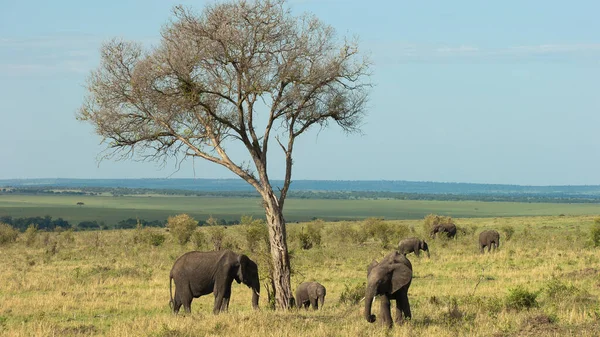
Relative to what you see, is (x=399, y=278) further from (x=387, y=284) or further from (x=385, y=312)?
(x=385, y=312)

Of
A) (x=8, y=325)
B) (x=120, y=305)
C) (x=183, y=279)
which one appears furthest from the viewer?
(x=120, y=305)

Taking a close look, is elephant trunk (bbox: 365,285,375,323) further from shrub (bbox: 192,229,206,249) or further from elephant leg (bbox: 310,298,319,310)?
shrub (bbox: 192,229,206,249)

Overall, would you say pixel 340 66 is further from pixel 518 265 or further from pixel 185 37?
pixel 518 265

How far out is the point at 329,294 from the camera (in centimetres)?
2636

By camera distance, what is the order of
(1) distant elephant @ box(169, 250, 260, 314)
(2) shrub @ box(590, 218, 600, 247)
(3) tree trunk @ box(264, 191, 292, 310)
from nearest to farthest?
(1) distant elephant @ box(169, 250, 260, 314), (3) tree trunk @ box(264, 191, 292, 310), (2) shrub @ box(590, 218, 600, 247)

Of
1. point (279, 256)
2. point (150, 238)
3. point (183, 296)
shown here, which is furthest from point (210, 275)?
point (150, 238)

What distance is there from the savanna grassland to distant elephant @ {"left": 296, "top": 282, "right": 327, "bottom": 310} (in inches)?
16.9

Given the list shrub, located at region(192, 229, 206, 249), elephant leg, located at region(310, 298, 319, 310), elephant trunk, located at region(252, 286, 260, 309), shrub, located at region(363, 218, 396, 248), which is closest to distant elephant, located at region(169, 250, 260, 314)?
elephant trunk, located at region(252, 286, 260, 309)

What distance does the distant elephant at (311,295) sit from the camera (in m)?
22.7

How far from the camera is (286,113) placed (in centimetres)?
2200

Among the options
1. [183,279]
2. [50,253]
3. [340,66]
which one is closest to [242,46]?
[340,66]

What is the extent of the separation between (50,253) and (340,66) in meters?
29.9

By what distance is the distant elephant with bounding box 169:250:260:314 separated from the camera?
65.6 ft

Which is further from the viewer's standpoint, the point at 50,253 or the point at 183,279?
the point at 50,253
